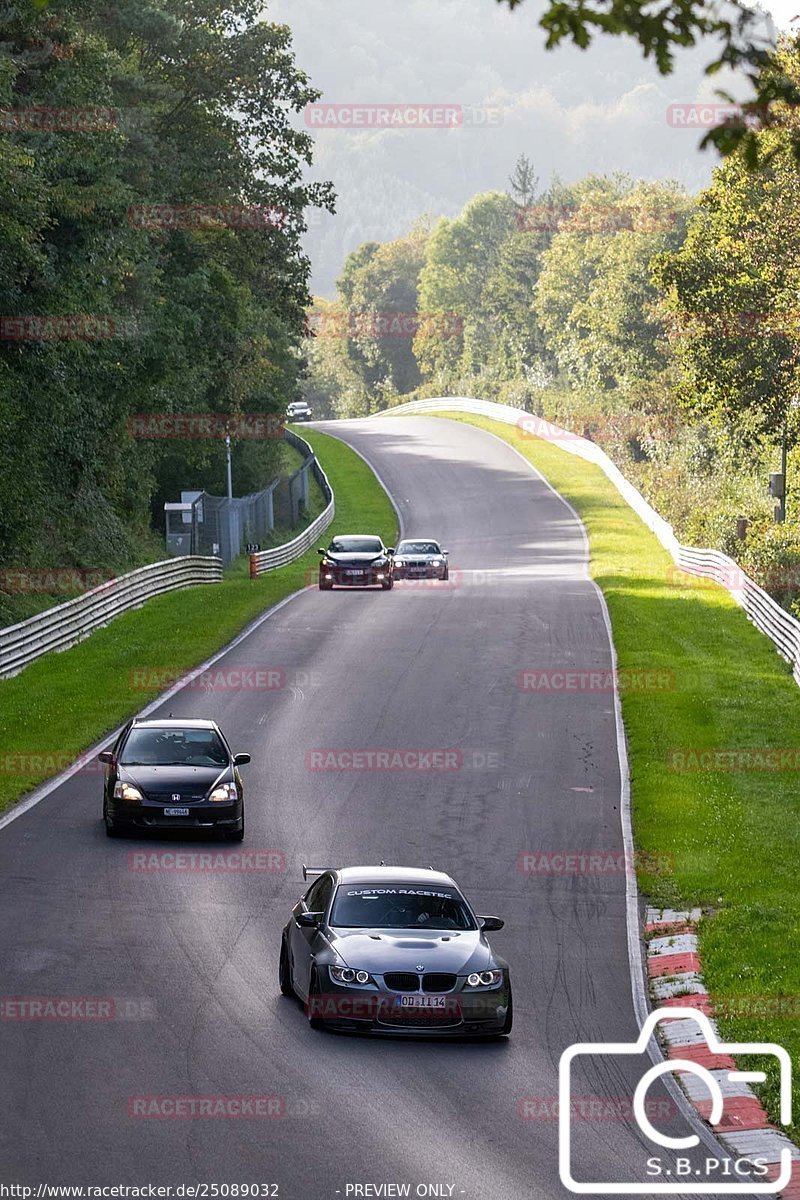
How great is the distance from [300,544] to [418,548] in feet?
40.7

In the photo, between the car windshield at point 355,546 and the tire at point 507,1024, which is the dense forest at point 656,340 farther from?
the car windshield at point 355,546

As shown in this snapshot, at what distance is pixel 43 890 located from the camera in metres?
18.6

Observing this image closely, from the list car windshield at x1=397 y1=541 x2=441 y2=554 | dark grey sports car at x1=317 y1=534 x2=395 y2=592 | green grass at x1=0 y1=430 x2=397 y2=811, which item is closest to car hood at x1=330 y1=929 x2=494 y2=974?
green grass at x1=0 y1=430 x2=397 y2=811

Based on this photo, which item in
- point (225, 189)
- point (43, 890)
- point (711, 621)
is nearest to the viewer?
point (43, 890)

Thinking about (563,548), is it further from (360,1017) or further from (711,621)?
(360,1017)

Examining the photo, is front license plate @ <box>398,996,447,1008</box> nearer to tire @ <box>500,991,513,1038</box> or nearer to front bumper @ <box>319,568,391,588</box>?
tire @ <box>500,991,513,1038</box>

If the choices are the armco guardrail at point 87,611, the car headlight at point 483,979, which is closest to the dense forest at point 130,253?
the armco guardrail at point 87,611

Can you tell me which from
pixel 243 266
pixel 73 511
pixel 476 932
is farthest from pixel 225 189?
pixel 476 932

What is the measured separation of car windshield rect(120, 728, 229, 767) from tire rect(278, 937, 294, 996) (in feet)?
23.2

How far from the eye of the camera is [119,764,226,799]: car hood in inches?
838

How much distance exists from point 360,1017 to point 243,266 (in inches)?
1905

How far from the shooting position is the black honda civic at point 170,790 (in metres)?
21.2

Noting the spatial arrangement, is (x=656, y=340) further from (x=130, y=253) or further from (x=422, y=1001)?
(x=422, y=1001)

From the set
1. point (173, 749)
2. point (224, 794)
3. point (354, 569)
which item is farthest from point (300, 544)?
point (224, 794)
